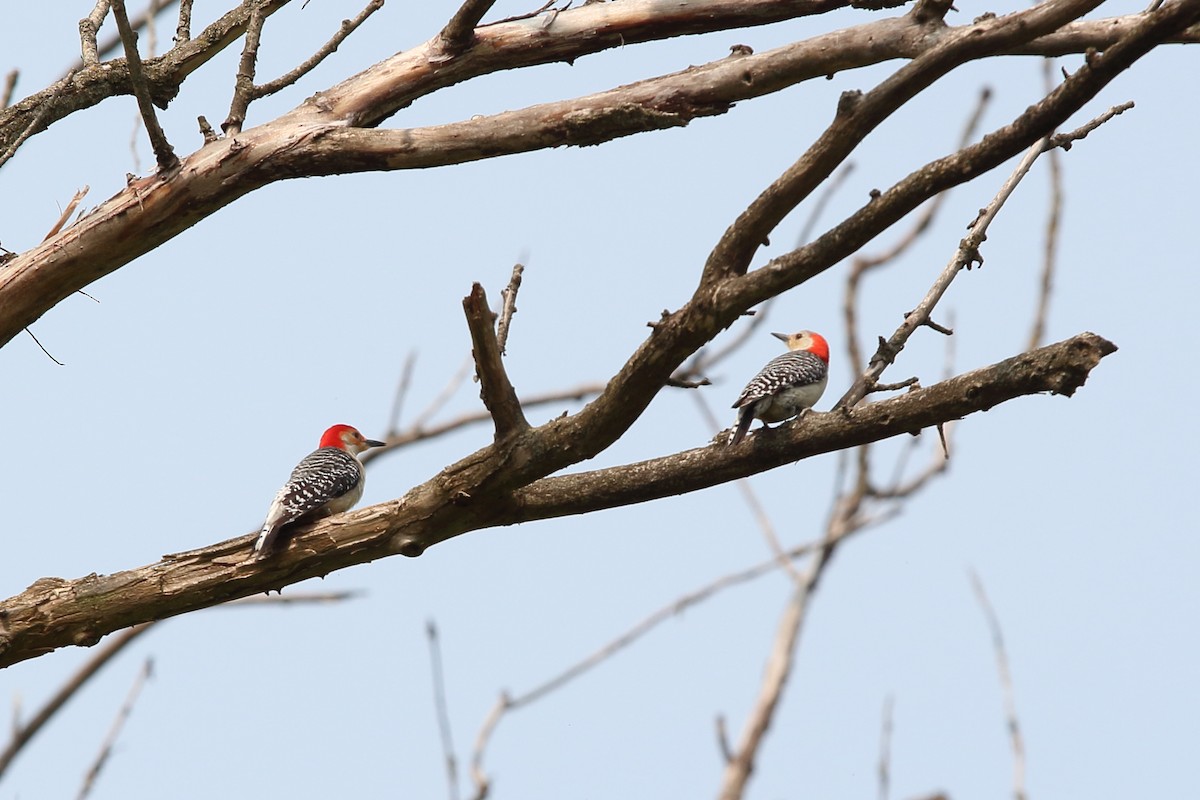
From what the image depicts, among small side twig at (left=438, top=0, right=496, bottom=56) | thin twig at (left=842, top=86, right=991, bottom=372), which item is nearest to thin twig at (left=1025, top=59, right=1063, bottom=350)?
thin twig at (left=842, top=86, right=991, bottom=372)

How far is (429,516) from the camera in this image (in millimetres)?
4641

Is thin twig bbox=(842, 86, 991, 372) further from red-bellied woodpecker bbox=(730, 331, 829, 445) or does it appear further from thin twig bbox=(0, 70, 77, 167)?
thin twig bbox=(0, 70, 77, 167)

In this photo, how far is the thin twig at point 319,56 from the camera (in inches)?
223

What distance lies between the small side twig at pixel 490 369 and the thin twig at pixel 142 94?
170 centimetres

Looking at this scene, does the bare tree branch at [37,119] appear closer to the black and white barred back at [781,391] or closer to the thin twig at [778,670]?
the black and white barred back at [781,391]

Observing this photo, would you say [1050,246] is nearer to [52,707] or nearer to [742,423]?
[742,423]

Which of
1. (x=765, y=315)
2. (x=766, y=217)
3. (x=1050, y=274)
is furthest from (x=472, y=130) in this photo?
(x=1050, y=274)

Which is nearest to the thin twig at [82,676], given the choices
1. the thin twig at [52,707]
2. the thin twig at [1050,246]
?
the thin twig at [52,707]

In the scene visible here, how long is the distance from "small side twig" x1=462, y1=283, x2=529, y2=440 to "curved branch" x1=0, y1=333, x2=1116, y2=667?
0.08 m

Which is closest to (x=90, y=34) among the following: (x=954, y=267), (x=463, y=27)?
(x=463, y=27)

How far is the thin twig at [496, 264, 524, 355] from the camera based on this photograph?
482cm

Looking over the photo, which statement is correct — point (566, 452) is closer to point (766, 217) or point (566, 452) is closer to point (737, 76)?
point (766, 217)

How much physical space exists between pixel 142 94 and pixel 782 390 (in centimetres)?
303

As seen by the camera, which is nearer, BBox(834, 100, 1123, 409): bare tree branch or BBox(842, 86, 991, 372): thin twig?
BBox(834, 100, 1123, 409): bare tree branch
